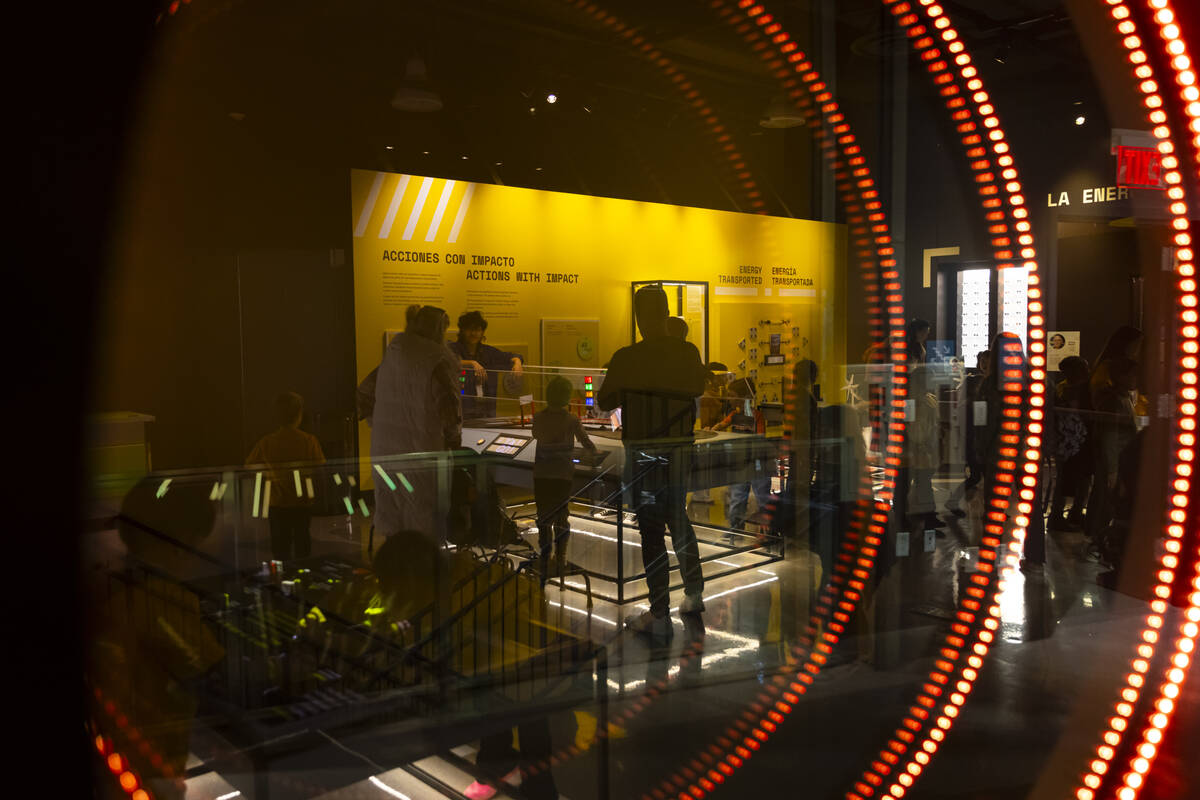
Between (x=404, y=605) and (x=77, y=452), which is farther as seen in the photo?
(x=404, y=605)

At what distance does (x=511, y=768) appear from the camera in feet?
10.5

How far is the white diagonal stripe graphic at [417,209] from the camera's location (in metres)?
7.68

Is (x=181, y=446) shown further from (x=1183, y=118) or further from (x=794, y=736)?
(x=1183, y=118)

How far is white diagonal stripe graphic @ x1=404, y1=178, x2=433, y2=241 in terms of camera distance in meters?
7.68

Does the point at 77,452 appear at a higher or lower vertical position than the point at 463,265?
lower

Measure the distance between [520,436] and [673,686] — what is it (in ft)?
8.17

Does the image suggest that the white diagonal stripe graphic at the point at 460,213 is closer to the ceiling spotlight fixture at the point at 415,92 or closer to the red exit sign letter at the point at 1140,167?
the ceiling spotlight fixture at the point at 415,92

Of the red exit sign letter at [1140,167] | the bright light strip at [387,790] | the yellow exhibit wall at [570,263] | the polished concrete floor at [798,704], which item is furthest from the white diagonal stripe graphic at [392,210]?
the red exit sign letter at [1140,167]

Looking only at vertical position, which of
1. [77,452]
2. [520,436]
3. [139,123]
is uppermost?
[139,123]

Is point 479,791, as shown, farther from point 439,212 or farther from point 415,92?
point 439,212

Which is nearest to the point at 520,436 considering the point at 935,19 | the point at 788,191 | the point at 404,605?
the point at 404,605

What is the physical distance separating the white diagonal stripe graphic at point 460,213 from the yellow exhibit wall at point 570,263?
1 cm

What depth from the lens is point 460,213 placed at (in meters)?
7.91

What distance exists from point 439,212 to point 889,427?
6.12 m
